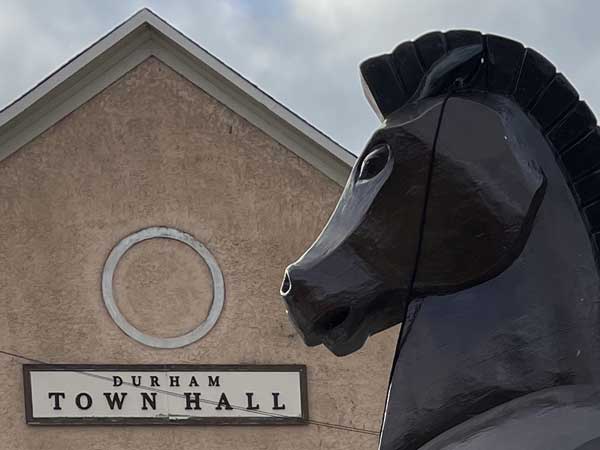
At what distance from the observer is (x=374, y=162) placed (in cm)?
252

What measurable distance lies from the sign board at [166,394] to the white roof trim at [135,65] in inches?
66.6

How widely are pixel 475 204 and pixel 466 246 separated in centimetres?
6

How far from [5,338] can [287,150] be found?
103 inches

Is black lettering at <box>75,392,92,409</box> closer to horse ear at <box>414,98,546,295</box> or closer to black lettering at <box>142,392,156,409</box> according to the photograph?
black lettering at <box>142,392,156,409</box>

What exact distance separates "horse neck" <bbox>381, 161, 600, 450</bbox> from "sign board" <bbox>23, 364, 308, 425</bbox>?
11.5 m

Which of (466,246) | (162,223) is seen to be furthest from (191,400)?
(466,246)

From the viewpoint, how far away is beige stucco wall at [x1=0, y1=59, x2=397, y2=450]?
13914mm

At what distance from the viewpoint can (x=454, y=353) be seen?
2420mm

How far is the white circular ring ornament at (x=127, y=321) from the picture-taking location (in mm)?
14094

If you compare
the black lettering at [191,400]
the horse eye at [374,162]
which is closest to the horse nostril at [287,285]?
the horse eye at [374,162]

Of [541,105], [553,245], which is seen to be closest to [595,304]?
[553,245]

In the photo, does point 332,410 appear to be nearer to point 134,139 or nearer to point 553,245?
point 134,139

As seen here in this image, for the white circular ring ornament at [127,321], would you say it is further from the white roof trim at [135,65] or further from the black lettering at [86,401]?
the white roof trim at [135,65]

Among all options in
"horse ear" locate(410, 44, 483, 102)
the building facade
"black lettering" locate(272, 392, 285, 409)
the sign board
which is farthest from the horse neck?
"black lettering" locate(272, 392, 285, 409)
